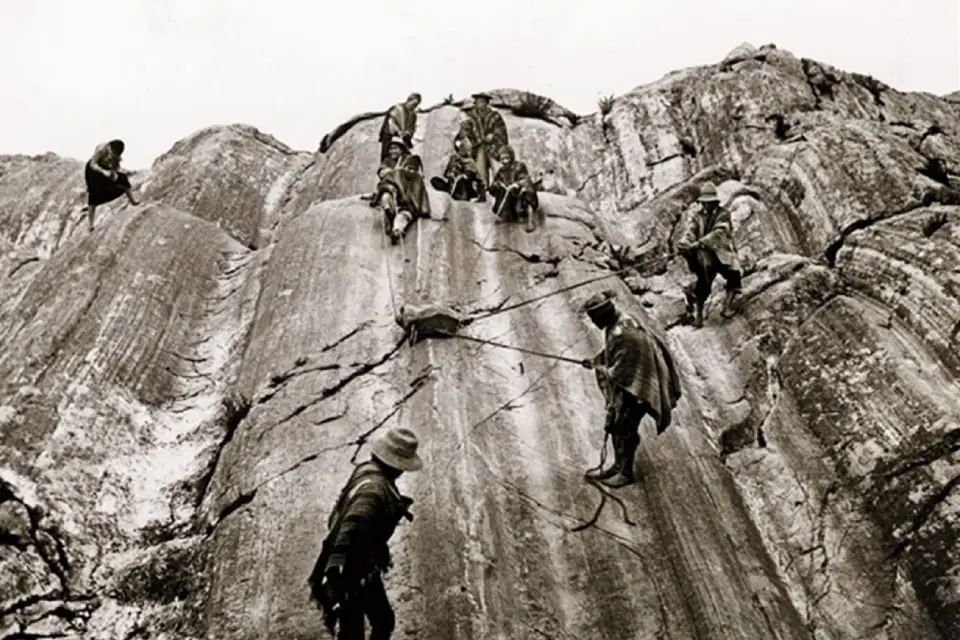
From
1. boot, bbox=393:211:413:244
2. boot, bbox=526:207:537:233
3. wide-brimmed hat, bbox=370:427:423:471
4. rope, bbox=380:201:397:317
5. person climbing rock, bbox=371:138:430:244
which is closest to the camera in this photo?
wide-brimmed hat, bbox=370:427:423:471

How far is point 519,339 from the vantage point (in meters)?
13.5

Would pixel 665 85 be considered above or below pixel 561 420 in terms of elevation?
above

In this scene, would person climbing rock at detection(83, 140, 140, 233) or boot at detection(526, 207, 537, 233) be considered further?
person climbing rock at detection(83, 140, 140, 233)

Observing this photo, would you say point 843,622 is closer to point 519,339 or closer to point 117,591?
point 519,339

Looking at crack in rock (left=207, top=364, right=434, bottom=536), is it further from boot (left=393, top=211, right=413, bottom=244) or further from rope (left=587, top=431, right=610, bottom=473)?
boot (left=393, top=211, right=413, bottom=244)

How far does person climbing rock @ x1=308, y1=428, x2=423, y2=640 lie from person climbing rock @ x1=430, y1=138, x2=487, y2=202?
11.9 m

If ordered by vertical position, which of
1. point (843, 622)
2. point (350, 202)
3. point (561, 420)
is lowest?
point (843, 622)

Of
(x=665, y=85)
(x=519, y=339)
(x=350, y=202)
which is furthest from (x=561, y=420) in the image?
(x=665, y=85)

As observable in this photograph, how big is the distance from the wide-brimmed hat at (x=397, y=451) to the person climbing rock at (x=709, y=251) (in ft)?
23.9

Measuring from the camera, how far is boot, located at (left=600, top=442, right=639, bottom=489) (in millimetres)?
10508

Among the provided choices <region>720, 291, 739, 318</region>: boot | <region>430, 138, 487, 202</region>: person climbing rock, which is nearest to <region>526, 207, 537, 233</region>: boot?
<region>430, 138, 487, 202</region>: person climbing rock

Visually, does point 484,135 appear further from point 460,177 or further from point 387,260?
point 387,260

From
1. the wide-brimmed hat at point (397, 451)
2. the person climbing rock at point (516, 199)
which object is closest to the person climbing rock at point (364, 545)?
the wide-brimmed hat at point (397, 451)

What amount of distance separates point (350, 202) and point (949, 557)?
37.7ft
